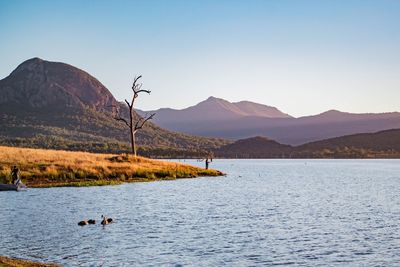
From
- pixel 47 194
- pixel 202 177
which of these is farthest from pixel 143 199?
pixel 202 177

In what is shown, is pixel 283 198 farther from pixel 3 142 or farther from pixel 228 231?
pixel 3 142

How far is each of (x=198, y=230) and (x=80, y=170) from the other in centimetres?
3941

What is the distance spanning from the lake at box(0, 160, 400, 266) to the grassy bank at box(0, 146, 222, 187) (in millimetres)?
9365

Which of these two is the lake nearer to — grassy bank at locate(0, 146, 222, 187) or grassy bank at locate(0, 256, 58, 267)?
grassy bank at locate(0, 256, 58, 267)

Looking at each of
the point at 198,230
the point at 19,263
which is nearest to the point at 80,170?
the point at 198,230

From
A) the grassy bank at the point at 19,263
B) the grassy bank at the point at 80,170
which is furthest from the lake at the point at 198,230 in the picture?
the grassy bank at the point at 80,170

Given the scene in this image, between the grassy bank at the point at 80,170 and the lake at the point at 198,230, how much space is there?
9365mm

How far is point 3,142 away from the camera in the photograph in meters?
188

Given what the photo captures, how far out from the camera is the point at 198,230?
33.0 m

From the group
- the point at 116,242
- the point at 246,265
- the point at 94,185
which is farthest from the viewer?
the point at 94,185

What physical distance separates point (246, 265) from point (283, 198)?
32.9 meters

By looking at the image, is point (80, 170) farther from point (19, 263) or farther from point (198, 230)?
point (19, 263)

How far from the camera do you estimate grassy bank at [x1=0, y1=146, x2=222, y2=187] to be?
210 feet

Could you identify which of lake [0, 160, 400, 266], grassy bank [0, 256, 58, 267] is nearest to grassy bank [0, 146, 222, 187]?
lake [0, 160, 400, 266]
